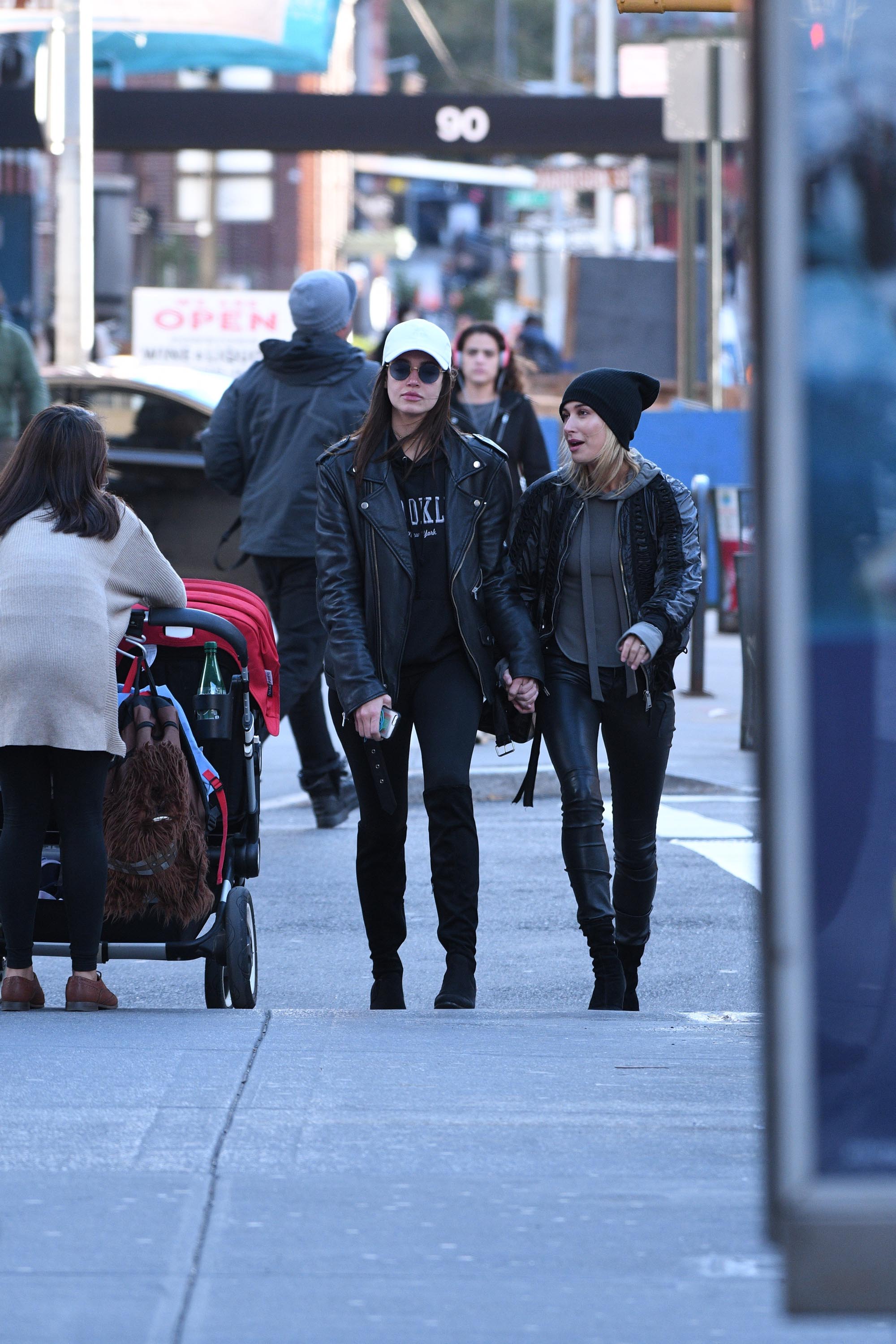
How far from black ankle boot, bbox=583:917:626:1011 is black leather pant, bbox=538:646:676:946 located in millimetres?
28

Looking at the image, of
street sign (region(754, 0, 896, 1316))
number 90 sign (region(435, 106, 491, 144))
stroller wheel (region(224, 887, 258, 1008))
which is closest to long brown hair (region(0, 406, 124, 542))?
stroller wheel (region(224, 887, 258, 1008))

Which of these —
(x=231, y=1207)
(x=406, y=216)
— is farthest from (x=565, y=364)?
(x=406, y=216)

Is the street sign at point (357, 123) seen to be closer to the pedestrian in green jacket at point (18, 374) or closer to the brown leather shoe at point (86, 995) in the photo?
Result: the pedestrian in green jacket at point (18, 374)

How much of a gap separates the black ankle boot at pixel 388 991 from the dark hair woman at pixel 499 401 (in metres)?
4.28

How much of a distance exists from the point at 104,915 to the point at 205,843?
325 millimetres

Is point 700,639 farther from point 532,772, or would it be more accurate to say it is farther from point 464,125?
point 464,125

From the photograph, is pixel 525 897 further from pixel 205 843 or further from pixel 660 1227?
pixel 660 1227

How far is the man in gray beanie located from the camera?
848 centimetres

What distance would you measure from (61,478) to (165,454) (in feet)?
27.7

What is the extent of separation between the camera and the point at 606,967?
6.20 m

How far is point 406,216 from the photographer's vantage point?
305 feet

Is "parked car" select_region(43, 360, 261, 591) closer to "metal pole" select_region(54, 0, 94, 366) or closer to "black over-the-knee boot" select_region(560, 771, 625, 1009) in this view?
"metal pole" select_region(54, 0, 94, 366)

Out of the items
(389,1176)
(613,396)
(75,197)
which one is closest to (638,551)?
(613,396)

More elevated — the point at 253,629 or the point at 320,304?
the point at 320,304
